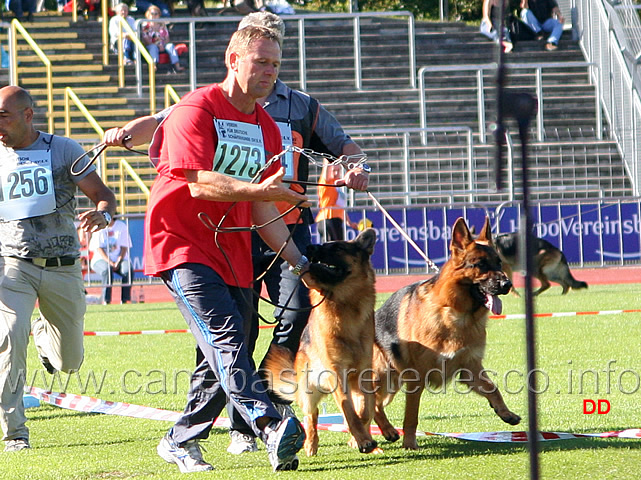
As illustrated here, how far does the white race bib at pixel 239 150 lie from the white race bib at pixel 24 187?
5.05 ft

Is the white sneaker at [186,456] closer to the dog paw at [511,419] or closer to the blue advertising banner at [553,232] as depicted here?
the dog paw at [511,419]

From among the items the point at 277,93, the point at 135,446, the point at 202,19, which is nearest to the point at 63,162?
the point at 277,93

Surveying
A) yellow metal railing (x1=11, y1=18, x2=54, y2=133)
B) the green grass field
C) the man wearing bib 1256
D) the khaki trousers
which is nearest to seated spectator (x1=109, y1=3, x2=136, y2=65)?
yellow metal railing (x1=11, y1=18, x2=54, y2=133)

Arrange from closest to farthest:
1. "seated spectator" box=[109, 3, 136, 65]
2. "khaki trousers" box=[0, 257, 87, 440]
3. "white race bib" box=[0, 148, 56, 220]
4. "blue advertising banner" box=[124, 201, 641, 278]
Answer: "khaki trousers" box=[0, 257, 87, 440]
"white race bib" box=[0, 148, 56, 220]
"blue advertising banner" box=[124, 201, 641, 278]
"seated spectator" box=[109, 3, 136, 65]

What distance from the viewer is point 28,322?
5359 mm

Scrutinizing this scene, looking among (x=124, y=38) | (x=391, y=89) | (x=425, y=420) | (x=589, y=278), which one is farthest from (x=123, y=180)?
(x=425, y=420)

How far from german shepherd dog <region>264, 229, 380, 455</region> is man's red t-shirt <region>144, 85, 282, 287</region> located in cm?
62

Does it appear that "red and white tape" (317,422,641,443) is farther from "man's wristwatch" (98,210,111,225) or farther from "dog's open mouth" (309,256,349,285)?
"man's wristwatch" (98,210,111,225)

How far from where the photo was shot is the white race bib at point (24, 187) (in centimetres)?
536

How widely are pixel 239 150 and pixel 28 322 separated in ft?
6.01

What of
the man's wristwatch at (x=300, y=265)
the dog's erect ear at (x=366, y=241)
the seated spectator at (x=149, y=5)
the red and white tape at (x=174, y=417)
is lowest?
the red and white tape at (x=174, y=417)

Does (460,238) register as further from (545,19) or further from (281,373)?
(545,19)

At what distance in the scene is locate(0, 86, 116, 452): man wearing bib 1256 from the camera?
5.29m

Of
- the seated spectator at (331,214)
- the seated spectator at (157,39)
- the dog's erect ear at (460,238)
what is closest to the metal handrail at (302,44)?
the seated spectator at (157,39)
